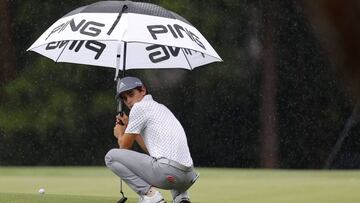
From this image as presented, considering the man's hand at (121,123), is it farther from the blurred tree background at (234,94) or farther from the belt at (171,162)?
the blurred tree background at (234,94)

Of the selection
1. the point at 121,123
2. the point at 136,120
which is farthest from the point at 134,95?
the point at 121,123

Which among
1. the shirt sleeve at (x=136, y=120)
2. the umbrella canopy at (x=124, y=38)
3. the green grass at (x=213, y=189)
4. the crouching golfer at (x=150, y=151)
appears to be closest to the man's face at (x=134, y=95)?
the crouching golfer at (x=150, y=151)

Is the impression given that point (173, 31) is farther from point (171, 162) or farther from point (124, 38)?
point (171, 162)

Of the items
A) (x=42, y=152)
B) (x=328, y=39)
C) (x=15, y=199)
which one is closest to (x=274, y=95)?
(x=328, y=39)

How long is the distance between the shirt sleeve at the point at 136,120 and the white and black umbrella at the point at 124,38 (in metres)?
0.64

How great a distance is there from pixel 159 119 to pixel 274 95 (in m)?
17.0

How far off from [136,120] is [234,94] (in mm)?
17295

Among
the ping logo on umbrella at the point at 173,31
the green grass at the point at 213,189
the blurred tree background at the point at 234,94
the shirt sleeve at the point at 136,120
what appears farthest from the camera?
the blurred tree background at the point at 234,94

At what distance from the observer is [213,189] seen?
1362 cm

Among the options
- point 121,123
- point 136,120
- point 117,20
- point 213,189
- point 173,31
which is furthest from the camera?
point 213,189

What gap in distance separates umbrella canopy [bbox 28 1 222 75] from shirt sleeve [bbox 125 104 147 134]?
2.08ft

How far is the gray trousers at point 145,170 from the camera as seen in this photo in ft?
26.1

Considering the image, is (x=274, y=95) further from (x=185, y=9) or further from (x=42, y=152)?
(x=42, y=152)

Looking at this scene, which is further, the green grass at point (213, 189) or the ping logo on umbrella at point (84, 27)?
the green grass at point (213, 189)
